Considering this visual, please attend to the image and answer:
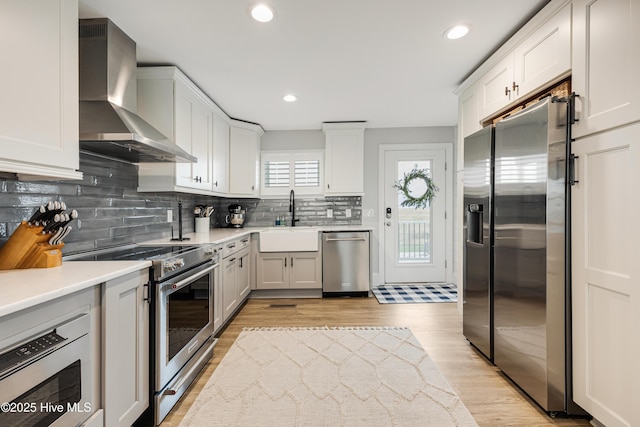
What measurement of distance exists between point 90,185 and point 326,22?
1938mm

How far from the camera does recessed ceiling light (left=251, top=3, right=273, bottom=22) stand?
1.83 meters

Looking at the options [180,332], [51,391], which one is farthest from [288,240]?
[51,391]

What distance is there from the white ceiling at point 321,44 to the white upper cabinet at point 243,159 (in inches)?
26.8

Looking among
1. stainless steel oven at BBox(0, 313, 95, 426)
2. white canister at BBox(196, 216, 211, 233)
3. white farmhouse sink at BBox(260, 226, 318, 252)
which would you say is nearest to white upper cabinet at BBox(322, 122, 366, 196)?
white farmhouse sink at BBox(260, 226, 318, 252)

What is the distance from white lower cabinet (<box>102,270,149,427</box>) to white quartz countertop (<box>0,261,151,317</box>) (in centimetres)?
6

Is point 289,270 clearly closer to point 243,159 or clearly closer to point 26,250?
point 243,159

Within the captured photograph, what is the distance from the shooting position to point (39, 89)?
1.30 metres

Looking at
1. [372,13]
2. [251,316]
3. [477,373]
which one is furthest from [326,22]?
[251,316]

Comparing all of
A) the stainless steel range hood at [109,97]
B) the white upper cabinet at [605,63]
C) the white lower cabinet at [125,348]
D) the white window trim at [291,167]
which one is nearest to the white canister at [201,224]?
the white window trim at [291,167]

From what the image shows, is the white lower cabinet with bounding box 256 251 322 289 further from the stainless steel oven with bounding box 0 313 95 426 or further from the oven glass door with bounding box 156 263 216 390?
the stainless steel oven with bounding box 0 313 95 426

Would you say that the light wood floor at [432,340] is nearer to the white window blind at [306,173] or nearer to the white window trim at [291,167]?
the white window trim at [291,167]

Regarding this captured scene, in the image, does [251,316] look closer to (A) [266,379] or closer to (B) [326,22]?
(A) [266,379]

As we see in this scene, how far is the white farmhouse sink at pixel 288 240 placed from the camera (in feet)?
12.8

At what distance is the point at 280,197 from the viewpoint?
4.56 metres
